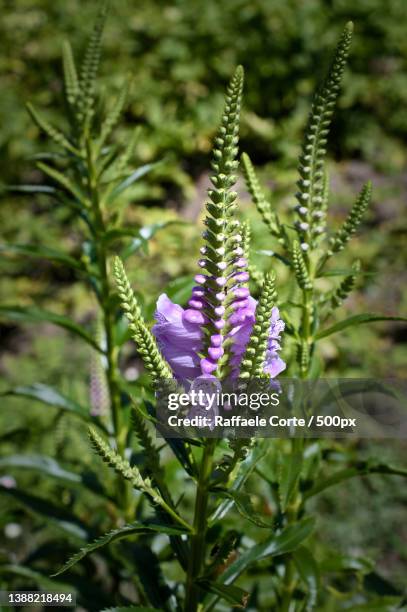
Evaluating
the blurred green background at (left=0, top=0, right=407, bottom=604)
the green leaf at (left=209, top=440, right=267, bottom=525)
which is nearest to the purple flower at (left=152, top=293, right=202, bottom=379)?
the green leaf at (left=209, top=440, right=267, bottom=525)

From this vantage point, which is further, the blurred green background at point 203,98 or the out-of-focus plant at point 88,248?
the blurred green background at point 203,98

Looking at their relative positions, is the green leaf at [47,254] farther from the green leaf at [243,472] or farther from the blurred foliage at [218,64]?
the blurred foliage at [218,64]

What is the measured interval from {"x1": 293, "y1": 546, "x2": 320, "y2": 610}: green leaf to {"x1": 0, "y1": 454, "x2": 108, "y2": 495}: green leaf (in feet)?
1.99

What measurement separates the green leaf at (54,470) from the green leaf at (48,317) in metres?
0.37

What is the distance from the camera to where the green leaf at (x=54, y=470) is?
1.69 m

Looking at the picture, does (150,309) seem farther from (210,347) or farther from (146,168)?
(210,347)

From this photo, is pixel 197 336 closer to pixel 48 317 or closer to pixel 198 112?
pixel 48 317

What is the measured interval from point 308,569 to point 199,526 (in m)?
0.32

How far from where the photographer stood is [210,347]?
0.93m

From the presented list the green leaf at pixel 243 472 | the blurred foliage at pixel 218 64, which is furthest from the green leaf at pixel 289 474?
the blurred foliage at pixel 218 64

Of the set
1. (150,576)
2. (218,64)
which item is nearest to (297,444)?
(150,576)

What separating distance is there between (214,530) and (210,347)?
1.97 feet

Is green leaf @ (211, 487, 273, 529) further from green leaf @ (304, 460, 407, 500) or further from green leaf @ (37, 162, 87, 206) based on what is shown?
green leaf @ (37, 162, 87, 206)

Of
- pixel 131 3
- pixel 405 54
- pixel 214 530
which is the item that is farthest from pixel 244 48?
pixel 214 530
